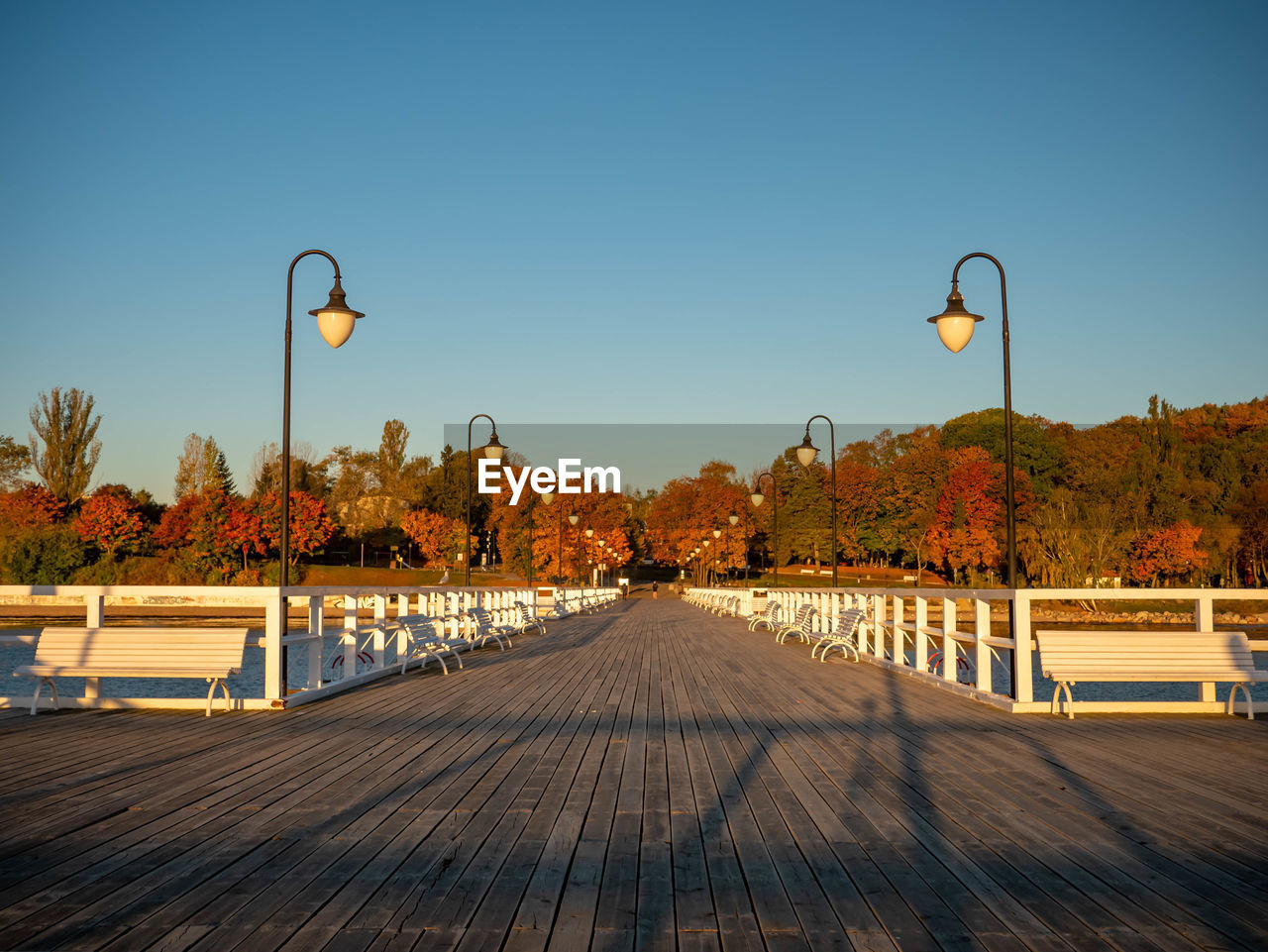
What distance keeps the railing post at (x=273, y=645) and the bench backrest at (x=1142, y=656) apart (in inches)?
251

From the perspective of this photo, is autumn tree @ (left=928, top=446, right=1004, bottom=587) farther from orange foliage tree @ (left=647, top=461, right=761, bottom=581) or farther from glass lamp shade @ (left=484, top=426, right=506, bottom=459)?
glass lamp shade @ (left=484, top=426, right=506, bottom=459)

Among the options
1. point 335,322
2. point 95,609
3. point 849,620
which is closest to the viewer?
point 95,609

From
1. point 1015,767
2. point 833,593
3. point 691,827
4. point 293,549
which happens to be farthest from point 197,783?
point 293,549

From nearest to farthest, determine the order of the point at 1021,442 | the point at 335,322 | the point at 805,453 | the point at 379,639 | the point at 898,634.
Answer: the point at 335,322 < the point at 379,639 < the point at 898,634 < the point at 805,453 < the point at 1021,442

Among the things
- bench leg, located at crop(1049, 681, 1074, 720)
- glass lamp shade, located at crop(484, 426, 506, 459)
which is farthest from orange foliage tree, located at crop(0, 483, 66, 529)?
bench leg, located at crop(1049, 681, 1074, 720)

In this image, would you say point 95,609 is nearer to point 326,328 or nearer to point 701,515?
point 326,328

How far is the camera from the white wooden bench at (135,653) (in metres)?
7.76

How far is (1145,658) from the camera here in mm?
7770

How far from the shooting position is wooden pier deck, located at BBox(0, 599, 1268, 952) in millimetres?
3078

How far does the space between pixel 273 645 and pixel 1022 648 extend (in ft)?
20.9

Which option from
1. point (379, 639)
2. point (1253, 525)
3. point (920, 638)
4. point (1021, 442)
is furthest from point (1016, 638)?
point (1021, 442)

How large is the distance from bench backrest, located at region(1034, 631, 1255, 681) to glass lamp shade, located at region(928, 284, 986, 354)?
10.7 feet

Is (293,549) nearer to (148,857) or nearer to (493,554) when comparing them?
(493,554)

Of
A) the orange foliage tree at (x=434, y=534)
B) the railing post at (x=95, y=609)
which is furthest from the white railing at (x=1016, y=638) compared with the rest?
the orange foliage tree at (x=434, y=534)
